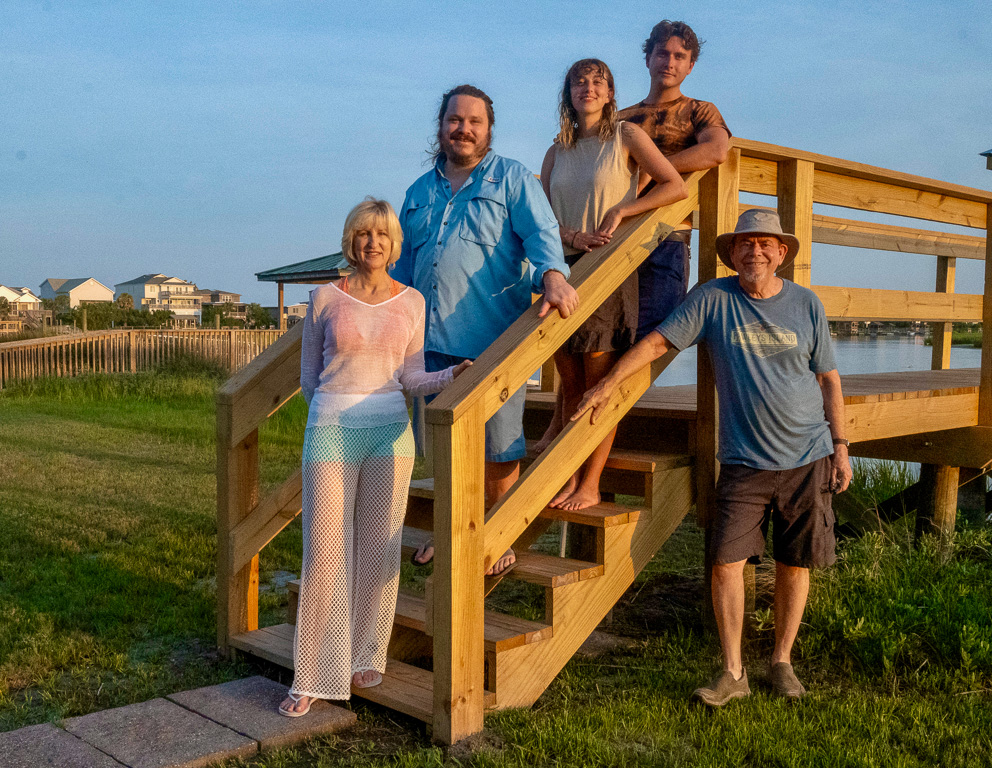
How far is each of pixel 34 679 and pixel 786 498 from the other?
303 centimetres

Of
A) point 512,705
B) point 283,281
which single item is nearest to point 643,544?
point 512,705

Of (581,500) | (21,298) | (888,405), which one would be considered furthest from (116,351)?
(21,298)

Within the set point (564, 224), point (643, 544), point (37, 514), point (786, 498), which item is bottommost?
point (37, 514)

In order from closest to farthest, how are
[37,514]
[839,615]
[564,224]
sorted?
1. [564,224]
2. [839,615]
3. [37,514]

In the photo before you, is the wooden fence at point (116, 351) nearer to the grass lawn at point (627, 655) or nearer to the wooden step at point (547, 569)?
the grass lawn at point (627, 655)

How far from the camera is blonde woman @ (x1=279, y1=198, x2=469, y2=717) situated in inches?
127

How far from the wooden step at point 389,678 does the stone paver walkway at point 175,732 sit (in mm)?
147

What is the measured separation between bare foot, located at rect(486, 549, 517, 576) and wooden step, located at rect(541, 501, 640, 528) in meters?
0.28

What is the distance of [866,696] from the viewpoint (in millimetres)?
3598

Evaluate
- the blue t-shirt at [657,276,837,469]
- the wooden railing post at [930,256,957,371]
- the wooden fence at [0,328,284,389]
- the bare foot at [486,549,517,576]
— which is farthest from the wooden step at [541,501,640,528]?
the wooden fence at [0,328,284,389]

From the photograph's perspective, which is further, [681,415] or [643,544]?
[681,415]

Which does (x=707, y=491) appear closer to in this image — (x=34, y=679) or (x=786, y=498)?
(x=786, y=498)

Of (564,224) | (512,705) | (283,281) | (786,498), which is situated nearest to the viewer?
(512,705)

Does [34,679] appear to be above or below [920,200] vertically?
below
